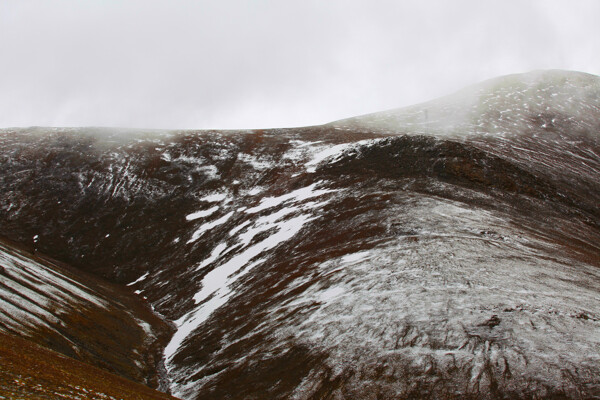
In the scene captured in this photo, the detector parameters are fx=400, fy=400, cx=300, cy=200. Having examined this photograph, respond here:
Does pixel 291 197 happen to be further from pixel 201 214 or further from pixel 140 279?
pixel 140 279

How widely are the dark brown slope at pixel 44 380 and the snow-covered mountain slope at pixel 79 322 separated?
1112 cm

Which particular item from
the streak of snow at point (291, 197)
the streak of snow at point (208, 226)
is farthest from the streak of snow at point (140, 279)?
the streak of snow at point (291, 197)

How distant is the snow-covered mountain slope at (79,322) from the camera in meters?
40.2

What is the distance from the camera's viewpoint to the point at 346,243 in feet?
192

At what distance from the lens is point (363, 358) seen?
3167cm

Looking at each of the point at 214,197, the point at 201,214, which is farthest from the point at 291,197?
the point at 214,197

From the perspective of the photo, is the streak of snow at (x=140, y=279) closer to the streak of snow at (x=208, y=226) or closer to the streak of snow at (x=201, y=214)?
the streak of snow at (x=208, y=226)

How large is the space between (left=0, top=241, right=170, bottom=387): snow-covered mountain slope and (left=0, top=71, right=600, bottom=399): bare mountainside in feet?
10.1

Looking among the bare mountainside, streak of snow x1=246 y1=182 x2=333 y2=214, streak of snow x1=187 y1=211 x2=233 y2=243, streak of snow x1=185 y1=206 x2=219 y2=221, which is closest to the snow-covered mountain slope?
the bare mountainside

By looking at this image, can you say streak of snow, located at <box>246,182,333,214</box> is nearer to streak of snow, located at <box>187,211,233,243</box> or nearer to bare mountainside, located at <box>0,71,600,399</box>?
bare mountainside, located at <box>0,71,600,399</box>

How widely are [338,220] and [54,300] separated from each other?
4393 centimetres

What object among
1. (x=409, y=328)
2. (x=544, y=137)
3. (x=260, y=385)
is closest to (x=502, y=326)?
(x=409, y=328)

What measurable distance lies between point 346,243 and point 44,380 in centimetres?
4278

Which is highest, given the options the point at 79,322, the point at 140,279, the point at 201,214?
the point at 79,322
